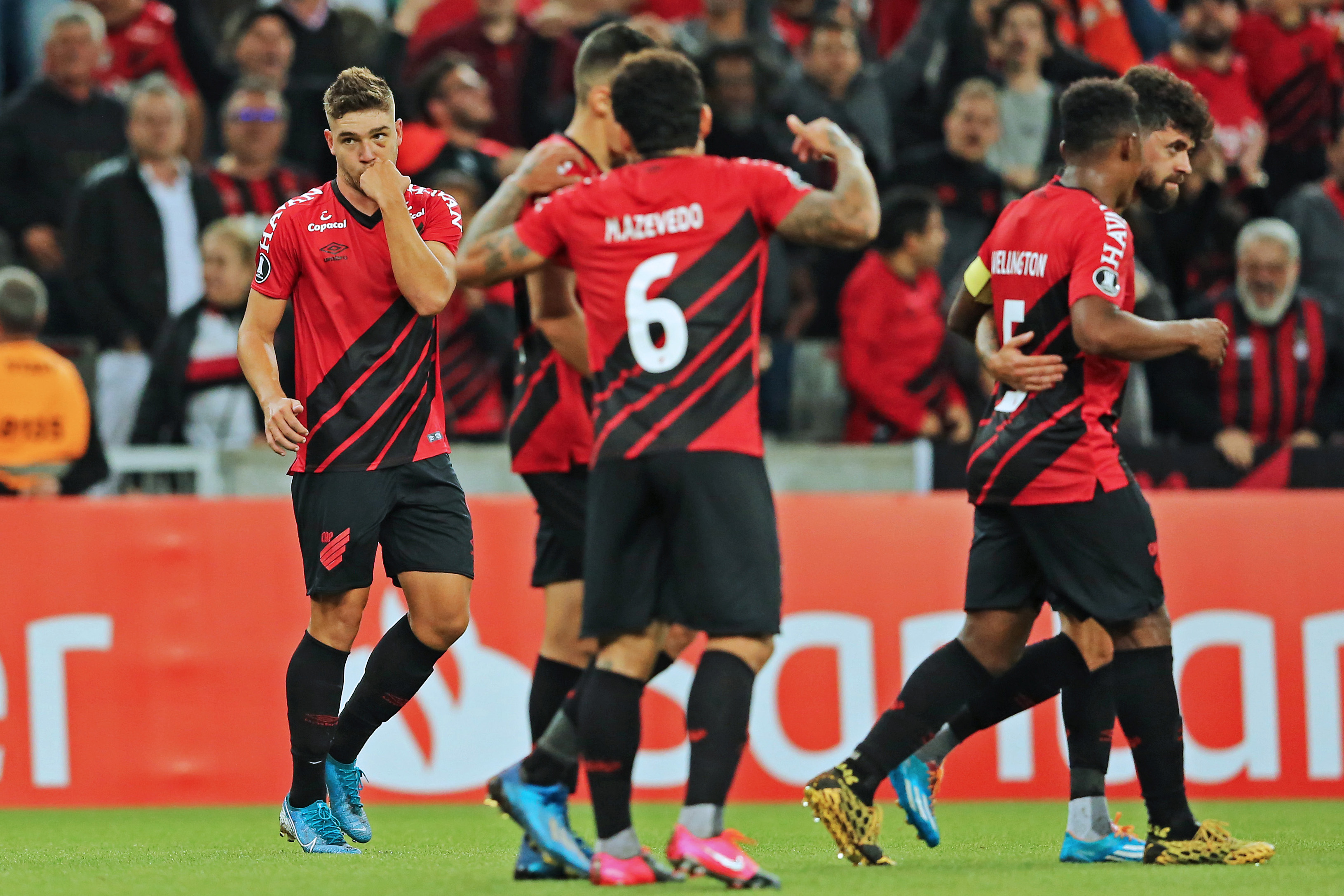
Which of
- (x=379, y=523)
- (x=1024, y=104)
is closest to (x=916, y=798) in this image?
(x=379, y=523)

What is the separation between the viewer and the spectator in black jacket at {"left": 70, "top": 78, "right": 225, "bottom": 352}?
1031cm

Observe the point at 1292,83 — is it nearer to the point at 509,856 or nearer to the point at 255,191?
the point at 255,191

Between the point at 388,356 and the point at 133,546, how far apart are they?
3.02 m

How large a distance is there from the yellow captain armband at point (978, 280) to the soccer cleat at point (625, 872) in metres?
2.19

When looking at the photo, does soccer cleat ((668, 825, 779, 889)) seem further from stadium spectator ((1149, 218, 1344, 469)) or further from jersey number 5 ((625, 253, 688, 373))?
stadium spectator ((1149, 218, 1344, 469))

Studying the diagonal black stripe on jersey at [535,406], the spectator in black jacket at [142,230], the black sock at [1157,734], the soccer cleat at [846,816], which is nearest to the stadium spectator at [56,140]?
the spectator in black jacket at [142,230]

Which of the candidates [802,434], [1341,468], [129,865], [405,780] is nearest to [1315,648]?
[1341,468]

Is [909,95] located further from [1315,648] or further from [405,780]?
[405,780]

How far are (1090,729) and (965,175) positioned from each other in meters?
5.92

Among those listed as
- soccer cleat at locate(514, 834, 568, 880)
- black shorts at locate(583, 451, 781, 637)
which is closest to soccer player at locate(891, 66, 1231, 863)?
black shorts at locate(583, 451, 781, 637)

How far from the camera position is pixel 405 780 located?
833 centimetres

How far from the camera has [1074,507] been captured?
18.0 feet

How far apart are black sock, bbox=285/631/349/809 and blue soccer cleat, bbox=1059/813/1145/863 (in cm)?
237

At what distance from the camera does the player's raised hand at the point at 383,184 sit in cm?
569
